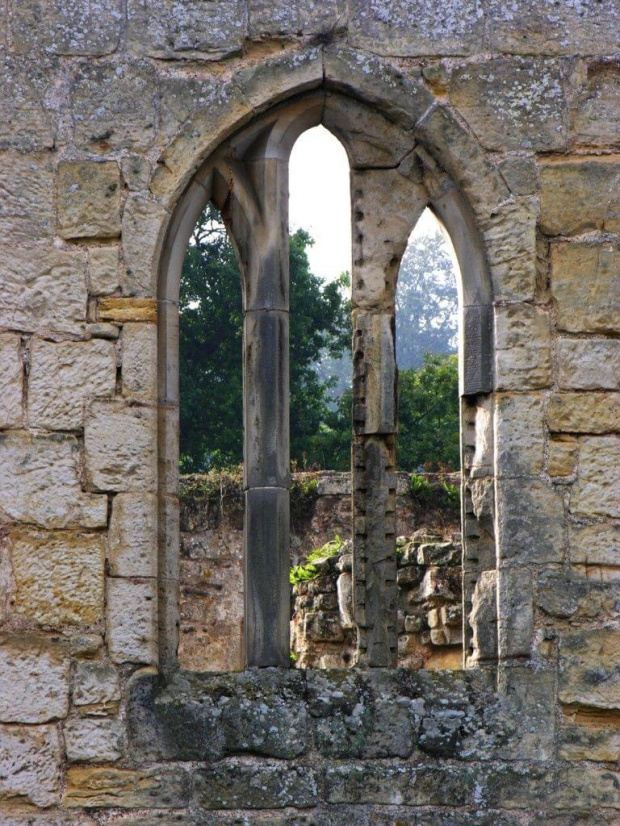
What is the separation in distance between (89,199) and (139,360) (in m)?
0.64

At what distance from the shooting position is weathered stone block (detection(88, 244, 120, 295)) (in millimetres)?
5719

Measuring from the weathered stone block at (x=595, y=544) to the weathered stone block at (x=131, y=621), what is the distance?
5.14 feet

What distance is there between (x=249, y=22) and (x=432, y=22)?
0.70 m

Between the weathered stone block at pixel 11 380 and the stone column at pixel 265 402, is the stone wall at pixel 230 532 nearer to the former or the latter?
the stone column at pixel 265 402

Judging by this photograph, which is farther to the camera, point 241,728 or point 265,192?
point 265,192

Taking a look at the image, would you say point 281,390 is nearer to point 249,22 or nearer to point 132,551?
point 132,551

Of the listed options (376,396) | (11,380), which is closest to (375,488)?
(376,396)

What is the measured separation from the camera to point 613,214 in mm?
5812

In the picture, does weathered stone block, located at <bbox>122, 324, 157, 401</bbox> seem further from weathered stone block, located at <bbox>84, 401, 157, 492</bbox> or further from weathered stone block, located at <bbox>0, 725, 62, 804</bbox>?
weathered stone block, located at <bbox>0, 725, 62, 804</bbox>

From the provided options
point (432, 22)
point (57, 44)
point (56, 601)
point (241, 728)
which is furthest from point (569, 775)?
point (57, 44)

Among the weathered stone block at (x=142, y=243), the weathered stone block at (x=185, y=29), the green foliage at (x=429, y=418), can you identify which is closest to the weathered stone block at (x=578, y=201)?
the weathered stone block at (x=185, y=29)

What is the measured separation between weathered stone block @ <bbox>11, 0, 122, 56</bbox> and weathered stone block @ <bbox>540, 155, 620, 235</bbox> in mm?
1736

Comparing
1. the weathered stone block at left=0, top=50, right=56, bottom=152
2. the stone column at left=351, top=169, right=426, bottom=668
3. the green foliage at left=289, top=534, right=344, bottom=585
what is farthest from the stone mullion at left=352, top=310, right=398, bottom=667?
the green foliage at left=289, top=534, right=344, bottom=585

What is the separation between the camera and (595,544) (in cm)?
564
